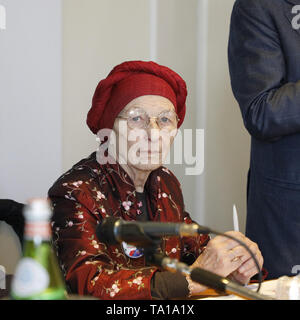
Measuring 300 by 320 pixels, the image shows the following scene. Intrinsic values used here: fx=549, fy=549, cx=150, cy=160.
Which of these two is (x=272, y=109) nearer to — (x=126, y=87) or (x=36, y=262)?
(x=126, y=87)

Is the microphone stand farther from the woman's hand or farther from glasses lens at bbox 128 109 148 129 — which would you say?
glasses lens at bbox 128 109 148 129

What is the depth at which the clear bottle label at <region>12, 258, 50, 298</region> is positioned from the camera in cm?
72

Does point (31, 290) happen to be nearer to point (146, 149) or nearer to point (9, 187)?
point (146, 149)

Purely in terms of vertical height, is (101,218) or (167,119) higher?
(167,119)

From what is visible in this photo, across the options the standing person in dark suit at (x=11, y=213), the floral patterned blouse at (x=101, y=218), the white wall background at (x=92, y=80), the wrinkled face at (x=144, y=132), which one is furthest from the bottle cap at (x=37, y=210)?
the white wall background at (x=92, y=80)

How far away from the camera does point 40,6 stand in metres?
2.70

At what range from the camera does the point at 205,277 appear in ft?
2.74

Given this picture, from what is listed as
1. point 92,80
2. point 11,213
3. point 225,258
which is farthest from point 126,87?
point 92,80

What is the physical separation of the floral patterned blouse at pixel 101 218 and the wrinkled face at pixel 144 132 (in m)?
0.06

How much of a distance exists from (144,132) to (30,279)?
3.40 ft

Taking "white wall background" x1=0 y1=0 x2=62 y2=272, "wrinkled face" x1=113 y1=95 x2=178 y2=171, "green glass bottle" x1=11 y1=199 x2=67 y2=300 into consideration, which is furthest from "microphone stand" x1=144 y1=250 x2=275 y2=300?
"white wall background" x1=0 y1=0 x2=62 y2=272

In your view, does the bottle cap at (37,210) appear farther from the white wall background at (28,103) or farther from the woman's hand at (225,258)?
the white wall background at (28,103)

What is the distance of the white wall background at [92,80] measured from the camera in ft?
8.64
